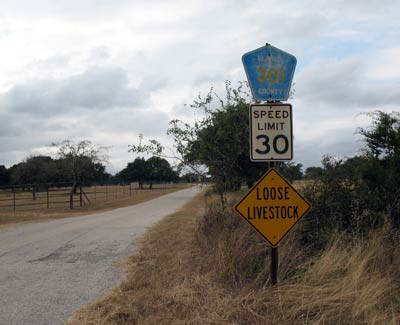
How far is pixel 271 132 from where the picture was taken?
20.3 feet

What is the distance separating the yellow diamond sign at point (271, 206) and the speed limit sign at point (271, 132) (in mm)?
237

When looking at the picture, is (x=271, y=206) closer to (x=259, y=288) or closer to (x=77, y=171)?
(x=259, y=288)

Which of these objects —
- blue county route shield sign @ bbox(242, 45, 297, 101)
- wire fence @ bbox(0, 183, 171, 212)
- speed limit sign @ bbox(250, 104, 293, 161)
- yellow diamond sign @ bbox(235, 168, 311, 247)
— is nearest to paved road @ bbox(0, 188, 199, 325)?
yellow diamond sign @ bbox(235, 168, 311, 247)

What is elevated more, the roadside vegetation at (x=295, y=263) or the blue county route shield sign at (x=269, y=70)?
the blue county route shield sign at (x=269, y=70)

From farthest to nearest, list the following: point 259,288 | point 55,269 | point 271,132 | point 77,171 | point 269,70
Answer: point 77,171 < point 55,269 < point 269,70 < point 271,132 < point 259,288

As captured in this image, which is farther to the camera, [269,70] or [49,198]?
[49,198]

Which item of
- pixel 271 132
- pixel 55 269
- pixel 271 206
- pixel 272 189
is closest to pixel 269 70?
pixel 271 132

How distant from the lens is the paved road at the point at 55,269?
21.2 ft

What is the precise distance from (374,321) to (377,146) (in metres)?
5.44

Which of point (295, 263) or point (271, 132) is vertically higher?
point (271, 132)

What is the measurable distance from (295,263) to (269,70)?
277 centimetres

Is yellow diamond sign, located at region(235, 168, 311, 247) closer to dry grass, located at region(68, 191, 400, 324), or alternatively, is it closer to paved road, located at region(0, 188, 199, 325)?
dry grass, located at region(68, 191, 400, 324)

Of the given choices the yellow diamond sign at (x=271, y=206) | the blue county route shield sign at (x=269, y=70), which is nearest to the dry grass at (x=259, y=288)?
the yellow diamond sign at (x=271, y=206)

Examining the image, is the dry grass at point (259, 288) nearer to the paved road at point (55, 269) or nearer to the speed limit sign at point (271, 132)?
the paved road at point (55, 269)
